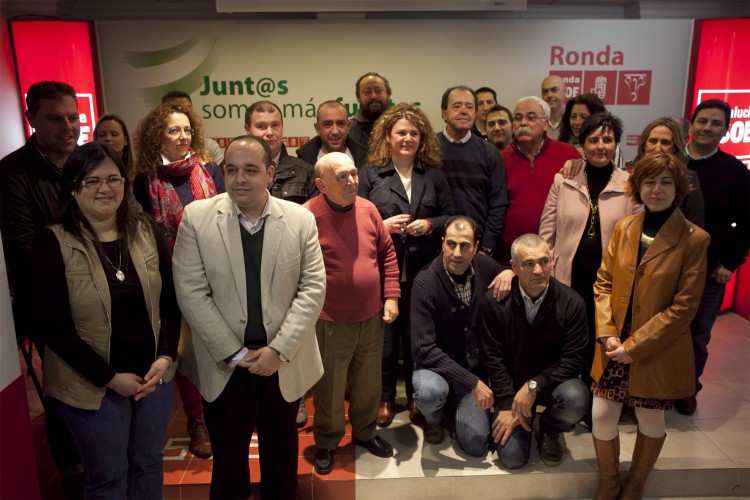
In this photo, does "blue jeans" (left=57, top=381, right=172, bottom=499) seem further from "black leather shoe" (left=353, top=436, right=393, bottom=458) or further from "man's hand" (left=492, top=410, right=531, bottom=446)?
"man's hand" (left=492, top=410, right=531, bottom=446)

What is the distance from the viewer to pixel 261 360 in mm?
2264

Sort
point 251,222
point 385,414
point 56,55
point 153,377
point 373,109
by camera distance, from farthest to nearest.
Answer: point 56,55
point 373,109
point 385,414
point 251,222
point 153,377

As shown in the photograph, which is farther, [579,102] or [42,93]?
[579,102]

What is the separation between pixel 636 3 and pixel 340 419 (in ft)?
18.9

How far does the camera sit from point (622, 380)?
8.88 ft

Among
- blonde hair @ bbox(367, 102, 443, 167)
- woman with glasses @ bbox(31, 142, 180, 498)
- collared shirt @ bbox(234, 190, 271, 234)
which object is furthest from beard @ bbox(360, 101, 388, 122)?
woman with glasses @ bbox(31, 142, 180, 498)

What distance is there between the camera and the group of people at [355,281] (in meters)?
2.12

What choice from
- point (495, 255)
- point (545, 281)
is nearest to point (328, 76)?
point (495, 255)

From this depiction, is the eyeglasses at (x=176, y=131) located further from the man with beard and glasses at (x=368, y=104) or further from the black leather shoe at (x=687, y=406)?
Answer: the black leather shoe at (x=687, y=406)

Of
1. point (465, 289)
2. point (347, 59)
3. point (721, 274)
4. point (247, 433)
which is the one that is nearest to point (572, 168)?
point (465, 289)

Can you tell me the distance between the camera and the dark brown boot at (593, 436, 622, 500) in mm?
2762

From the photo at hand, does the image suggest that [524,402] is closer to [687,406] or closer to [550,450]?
[550,450]

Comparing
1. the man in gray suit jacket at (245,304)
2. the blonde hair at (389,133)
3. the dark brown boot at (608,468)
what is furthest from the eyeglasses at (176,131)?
the dark brown boot at (608,468)

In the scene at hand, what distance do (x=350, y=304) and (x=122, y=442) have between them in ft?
3.85
